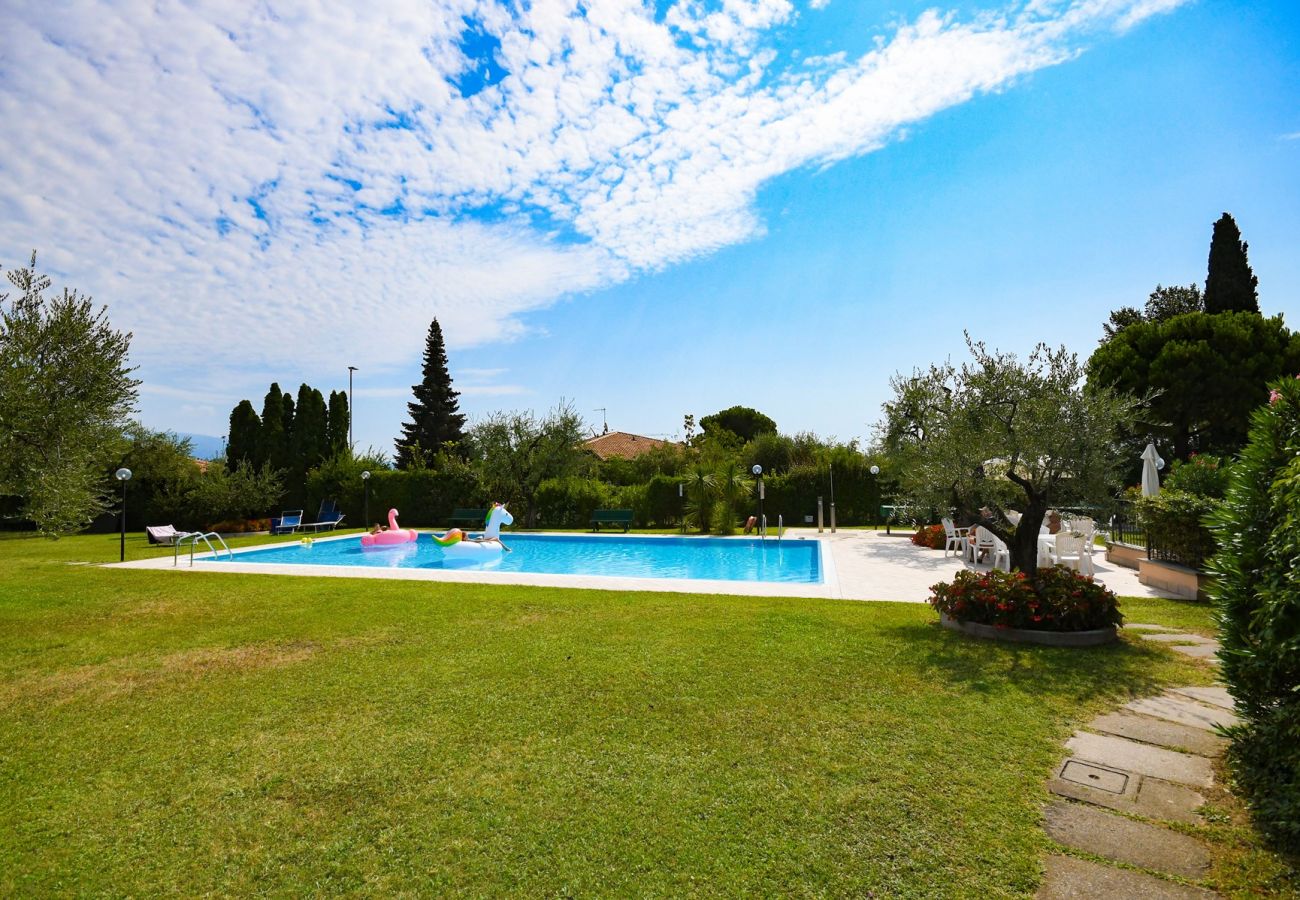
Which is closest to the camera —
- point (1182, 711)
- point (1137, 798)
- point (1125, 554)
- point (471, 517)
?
point (1137, 798)

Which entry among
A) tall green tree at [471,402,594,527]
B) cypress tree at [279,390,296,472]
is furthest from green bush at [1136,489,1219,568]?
cypress tree at [279,390,296,472]

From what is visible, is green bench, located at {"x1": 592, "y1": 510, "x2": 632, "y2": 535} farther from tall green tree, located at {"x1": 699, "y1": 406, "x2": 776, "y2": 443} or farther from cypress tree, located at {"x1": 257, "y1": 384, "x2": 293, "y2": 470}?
tall green tree, located at {"x1": 699, "y1": 406, "x2": 776, "y2": 443}

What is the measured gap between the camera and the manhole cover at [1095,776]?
3600 millimetres

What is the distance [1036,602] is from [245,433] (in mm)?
34235

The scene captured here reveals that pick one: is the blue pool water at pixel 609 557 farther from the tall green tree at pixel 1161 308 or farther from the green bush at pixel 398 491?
the tall green tree at pixel 1161 308

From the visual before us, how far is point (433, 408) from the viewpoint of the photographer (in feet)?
164

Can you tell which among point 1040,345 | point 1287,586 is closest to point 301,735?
point 1287,586

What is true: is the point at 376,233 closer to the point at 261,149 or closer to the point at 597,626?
the point at 261,149

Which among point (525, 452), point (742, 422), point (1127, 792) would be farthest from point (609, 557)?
point (742, 422)

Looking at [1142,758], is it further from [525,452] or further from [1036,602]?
[525,452]

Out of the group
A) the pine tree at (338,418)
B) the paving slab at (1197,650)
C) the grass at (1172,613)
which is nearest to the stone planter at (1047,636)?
the paving slab at (1197,650)

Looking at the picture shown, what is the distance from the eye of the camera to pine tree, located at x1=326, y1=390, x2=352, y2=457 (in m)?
33.3

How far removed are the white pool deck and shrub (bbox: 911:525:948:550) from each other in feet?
1.84

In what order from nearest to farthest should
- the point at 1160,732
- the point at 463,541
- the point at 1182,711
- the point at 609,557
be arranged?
the point at 1160,732 → the point at 1182,711 → the point at 609,557 → the point at 463,541
